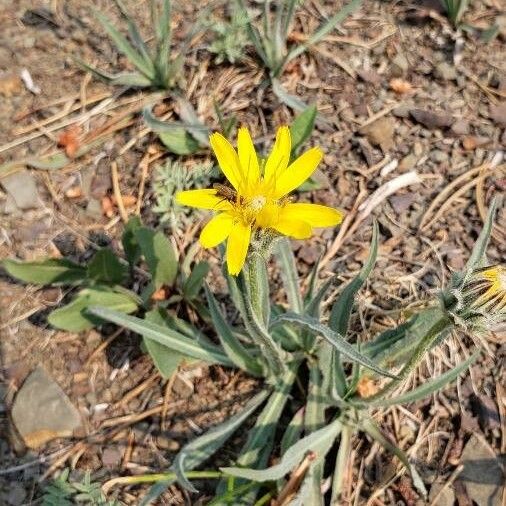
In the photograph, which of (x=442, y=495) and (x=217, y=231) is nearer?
(x=217, y=231)

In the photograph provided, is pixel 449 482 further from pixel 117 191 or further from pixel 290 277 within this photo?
pixel 117 191

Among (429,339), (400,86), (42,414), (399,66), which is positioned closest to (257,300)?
(429,339)

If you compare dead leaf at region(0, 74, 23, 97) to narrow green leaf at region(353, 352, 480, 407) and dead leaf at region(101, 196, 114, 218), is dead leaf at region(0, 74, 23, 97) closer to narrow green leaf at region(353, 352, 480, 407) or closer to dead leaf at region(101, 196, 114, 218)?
dead leaf at region(101, 196, 114, 218)

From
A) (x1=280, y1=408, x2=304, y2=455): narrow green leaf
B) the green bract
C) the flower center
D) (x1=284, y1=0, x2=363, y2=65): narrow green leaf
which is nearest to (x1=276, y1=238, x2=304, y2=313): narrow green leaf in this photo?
the green bract

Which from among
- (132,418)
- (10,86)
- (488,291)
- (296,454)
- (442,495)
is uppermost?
(10,86)

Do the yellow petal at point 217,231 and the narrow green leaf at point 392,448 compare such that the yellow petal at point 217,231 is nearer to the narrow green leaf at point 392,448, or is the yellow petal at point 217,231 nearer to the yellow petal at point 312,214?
the yellow petal at point 312,214

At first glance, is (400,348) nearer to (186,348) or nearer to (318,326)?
(318,326)
